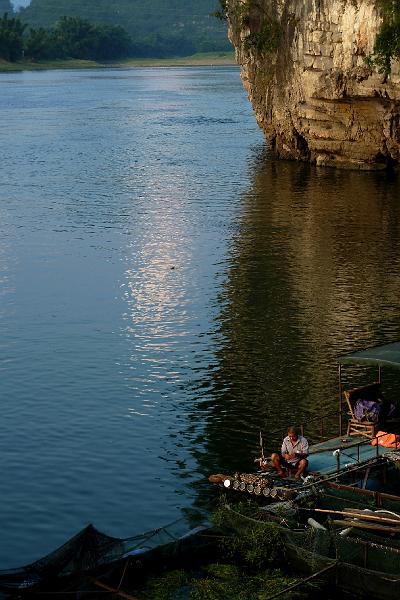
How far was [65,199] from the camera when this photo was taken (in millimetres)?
80625

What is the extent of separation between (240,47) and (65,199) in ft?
Result: 77.2

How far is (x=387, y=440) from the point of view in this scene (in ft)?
105

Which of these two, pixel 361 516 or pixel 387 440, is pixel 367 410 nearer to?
pixel 387 440

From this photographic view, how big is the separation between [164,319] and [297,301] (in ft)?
20.4

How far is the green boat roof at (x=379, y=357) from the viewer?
3350 cm

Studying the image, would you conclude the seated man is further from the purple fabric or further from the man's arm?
the purple fabric

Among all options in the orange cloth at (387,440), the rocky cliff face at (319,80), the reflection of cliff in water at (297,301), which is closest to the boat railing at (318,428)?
the reflection of cliff in water at (297,301)

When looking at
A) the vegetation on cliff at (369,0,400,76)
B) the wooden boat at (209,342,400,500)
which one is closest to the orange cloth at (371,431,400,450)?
the wooden boat at (209,342,400,500)

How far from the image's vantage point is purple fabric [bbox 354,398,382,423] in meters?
33.3

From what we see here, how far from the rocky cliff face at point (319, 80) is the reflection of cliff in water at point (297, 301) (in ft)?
14.2

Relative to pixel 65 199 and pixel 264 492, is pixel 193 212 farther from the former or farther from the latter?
pixel 264 492

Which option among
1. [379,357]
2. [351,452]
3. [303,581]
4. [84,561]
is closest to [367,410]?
[379,357]

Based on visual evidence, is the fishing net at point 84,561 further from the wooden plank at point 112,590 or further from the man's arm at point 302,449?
the man's arm at point 302,449

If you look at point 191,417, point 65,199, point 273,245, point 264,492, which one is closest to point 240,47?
point 65,199
